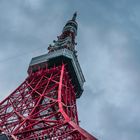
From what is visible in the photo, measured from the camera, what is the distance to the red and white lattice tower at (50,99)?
20.4 meters

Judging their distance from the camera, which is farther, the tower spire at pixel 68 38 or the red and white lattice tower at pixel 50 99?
the tower spire at pixel 68 38

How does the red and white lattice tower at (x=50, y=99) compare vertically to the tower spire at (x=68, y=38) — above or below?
below

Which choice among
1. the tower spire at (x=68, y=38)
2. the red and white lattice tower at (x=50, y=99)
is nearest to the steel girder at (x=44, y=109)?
the red and white lattice tower at (x=50, y=99)

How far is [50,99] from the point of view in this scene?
2656 cm

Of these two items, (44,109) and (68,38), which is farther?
(68,38)

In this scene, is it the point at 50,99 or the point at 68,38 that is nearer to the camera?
the point at 50,99

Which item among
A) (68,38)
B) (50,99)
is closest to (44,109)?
(50,99)

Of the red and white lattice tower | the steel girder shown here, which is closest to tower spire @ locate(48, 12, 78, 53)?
the red and white lattice tower

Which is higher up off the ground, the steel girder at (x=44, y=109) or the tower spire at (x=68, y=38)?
the tower spire at (x=68, y=38)

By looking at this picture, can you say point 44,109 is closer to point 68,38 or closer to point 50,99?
point 50,99

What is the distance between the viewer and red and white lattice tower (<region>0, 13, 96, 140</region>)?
20.4 meters

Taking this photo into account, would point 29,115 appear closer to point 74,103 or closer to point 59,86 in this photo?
point 59,86

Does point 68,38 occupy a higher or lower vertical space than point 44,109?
higher

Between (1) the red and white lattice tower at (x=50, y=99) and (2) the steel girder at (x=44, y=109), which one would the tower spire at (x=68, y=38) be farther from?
(2) the steel girder at (x=44, y=109)
